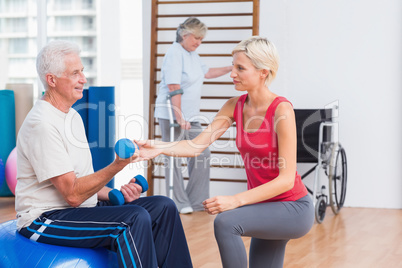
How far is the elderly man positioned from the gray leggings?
256 millimetres

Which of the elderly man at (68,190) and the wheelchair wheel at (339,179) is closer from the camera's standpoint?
the elderly man at (68,190)

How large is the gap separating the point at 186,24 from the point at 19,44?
316 centimetres

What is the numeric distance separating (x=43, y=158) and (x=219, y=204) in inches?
24.0

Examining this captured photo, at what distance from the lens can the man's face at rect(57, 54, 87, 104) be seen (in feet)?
6.61

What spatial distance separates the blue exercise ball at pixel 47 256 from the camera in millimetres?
1871

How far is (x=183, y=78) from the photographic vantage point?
169 inches

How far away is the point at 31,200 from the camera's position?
6.45 ft

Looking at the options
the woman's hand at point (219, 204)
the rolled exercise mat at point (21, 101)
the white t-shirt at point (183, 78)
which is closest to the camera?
the woman's hand at point (219, 204)

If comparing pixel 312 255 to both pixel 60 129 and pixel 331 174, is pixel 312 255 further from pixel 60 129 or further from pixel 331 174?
pixel 60 129

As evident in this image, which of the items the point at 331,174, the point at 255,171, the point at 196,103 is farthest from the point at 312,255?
the point at 196,103

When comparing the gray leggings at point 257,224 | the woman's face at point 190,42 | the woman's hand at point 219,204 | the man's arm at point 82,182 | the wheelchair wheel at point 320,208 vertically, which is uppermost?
the woman's face at point 190,42

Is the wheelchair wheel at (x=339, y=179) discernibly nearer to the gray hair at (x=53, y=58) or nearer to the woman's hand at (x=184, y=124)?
the woman's hand at (x=184, y=124)

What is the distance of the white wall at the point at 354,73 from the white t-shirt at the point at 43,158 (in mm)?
3020

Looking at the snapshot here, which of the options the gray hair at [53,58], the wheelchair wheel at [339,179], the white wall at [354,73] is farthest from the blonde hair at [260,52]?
the white wall at [354,73]
